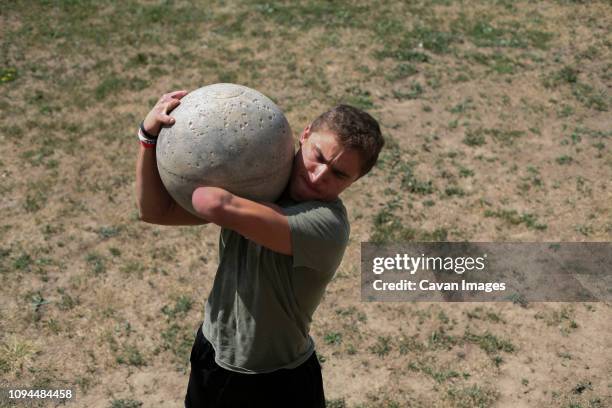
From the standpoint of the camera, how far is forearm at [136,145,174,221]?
295 cm

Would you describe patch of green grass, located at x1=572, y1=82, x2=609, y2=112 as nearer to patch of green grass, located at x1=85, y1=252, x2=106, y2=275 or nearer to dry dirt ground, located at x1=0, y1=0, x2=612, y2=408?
dry dirt ground, located at x1=0, y1=0, x2=612, y2=408

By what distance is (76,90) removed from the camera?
8766 millimetres

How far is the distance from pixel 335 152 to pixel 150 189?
2.69 feet

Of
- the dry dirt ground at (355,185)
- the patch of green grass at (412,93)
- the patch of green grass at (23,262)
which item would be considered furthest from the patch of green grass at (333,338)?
the patch of green grass at (412,93)

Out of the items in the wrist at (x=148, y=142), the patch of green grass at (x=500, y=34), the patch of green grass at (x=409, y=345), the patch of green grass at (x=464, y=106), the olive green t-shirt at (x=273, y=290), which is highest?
the wrist at (x=148, y=142)

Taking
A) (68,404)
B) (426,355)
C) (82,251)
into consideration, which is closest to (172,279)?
(82,251)

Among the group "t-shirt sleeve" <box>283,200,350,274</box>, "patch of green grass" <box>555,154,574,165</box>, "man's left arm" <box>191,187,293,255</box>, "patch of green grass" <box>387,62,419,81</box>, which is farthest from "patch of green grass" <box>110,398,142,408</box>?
"patch of green grass" <box>387,62,419,81</box>

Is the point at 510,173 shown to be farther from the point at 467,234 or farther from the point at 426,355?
the point at 426,355

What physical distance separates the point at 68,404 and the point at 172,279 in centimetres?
138

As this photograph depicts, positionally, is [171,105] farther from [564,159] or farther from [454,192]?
[564,159]

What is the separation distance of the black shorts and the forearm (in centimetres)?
58

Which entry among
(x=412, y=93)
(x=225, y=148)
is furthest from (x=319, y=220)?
(x=412, y=93)

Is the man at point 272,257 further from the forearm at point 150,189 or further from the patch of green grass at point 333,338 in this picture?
the patch of green grass at point 333,338

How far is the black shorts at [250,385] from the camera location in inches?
120
